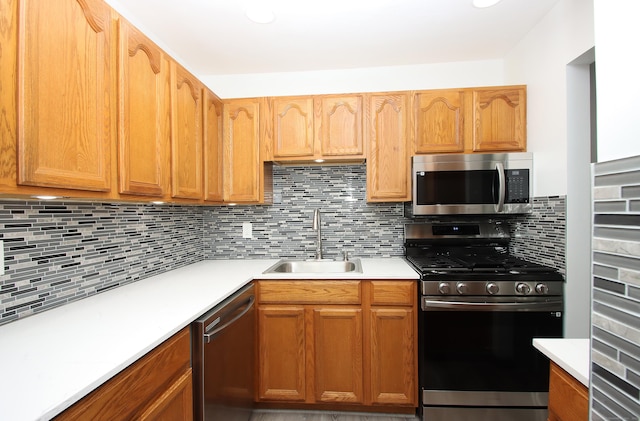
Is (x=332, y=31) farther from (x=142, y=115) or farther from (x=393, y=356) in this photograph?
(x=393, y=356)

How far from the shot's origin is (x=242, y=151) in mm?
2199

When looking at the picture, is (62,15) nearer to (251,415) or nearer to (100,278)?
(100,278)

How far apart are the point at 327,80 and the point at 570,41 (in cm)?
158

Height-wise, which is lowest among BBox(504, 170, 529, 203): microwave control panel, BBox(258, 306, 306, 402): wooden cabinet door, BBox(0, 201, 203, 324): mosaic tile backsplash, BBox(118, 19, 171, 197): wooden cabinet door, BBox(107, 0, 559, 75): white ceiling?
BBox(258, 306, 306, 402): wooden cabinet door

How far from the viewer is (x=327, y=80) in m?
2.43

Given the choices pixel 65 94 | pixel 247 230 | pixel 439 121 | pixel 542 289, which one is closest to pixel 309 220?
pixel 247 230

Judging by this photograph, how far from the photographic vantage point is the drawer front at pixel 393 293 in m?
1.80

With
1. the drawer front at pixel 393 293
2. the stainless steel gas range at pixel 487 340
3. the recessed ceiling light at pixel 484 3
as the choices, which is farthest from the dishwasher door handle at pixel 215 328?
the recessed ceiling light at pixel 484 3

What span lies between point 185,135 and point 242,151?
0.54 meters

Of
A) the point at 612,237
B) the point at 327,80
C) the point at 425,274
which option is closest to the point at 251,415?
the point at 425,274

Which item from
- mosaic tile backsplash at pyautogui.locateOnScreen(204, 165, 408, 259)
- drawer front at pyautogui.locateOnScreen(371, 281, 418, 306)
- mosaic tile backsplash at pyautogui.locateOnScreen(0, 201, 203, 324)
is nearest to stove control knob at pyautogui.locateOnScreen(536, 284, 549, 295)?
drawer front at pyautogui.locateOnScreen(371, 281, 418, 306)

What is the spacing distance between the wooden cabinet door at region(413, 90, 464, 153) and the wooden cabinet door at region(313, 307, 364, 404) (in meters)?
1.29

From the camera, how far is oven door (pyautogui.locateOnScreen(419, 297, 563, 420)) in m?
1.67

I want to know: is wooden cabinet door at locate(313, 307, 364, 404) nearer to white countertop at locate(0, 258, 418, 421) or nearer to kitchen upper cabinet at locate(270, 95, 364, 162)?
white countertop at locate(0, 258, 418, 421)
